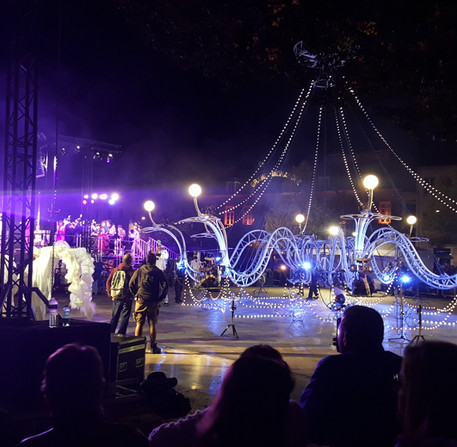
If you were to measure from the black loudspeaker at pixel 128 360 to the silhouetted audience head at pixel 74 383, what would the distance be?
13.5 feet

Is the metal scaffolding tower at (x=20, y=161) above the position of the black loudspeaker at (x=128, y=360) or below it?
above

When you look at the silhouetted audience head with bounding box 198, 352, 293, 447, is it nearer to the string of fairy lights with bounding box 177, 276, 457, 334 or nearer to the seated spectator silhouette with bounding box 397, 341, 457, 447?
the seated spectator silhouette with bounding box 397, 341, 457, 447

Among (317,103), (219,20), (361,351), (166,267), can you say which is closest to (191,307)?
(166,267)

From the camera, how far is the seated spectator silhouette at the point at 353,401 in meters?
2.74

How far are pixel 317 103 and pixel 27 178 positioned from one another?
4.74 meters

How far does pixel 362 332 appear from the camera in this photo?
2936 millimetres

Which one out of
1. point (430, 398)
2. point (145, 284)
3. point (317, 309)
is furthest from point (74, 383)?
point (317, 309)

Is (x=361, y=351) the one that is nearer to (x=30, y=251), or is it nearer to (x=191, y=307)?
(x=30, y=251)

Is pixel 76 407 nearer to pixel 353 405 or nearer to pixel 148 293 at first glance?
pixel 353 405

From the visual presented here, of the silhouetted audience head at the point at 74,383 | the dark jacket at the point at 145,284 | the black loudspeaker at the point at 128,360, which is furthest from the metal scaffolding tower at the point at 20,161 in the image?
the silhouetted audience head at the point at 74,383

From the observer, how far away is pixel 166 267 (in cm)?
2153

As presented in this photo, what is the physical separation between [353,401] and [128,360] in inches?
176

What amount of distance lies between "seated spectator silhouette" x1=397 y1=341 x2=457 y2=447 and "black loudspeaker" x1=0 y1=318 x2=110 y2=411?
4.14 metres

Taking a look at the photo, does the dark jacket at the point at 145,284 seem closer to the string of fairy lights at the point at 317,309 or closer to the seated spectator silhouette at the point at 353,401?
the string of fairy lights at the point at 317,309
